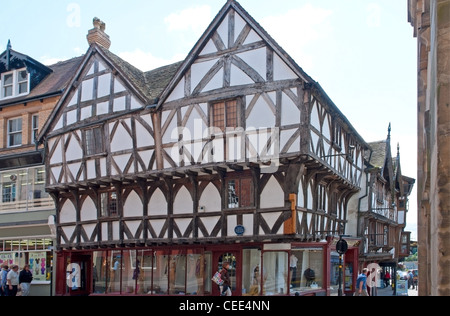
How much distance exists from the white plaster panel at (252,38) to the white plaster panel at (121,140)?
5.79 meters

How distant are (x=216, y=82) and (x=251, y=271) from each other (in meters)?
6.55

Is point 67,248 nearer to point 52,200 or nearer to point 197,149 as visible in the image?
point 52,200

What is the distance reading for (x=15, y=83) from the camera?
27.3 meters

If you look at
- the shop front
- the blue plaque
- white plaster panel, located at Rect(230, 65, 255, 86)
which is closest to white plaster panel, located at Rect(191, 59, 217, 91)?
white plaster panel, located at Rect(230, 65, 255, 86)

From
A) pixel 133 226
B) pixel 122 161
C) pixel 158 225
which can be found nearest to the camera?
pixel 158 225

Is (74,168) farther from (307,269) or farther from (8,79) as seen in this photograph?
(307,269)

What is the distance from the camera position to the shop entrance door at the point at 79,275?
22.8 meters

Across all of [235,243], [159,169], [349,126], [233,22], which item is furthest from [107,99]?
[349,126]

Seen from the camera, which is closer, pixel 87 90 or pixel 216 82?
pixel 216 82

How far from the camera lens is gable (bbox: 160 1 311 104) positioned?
58.0 ft

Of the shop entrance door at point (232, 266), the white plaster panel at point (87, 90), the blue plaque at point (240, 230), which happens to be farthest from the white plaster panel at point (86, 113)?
the blue plaque at point (240, 230)

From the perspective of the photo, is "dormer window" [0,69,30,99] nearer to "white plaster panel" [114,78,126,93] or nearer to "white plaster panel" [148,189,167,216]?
"white plaster panel" [114,78,126,93]

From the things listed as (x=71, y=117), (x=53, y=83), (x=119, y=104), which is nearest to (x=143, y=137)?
(x=119, y=104)

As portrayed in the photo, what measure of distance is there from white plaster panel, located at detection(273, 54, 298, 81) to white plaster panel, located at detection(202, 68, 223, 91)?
2.01 meters
